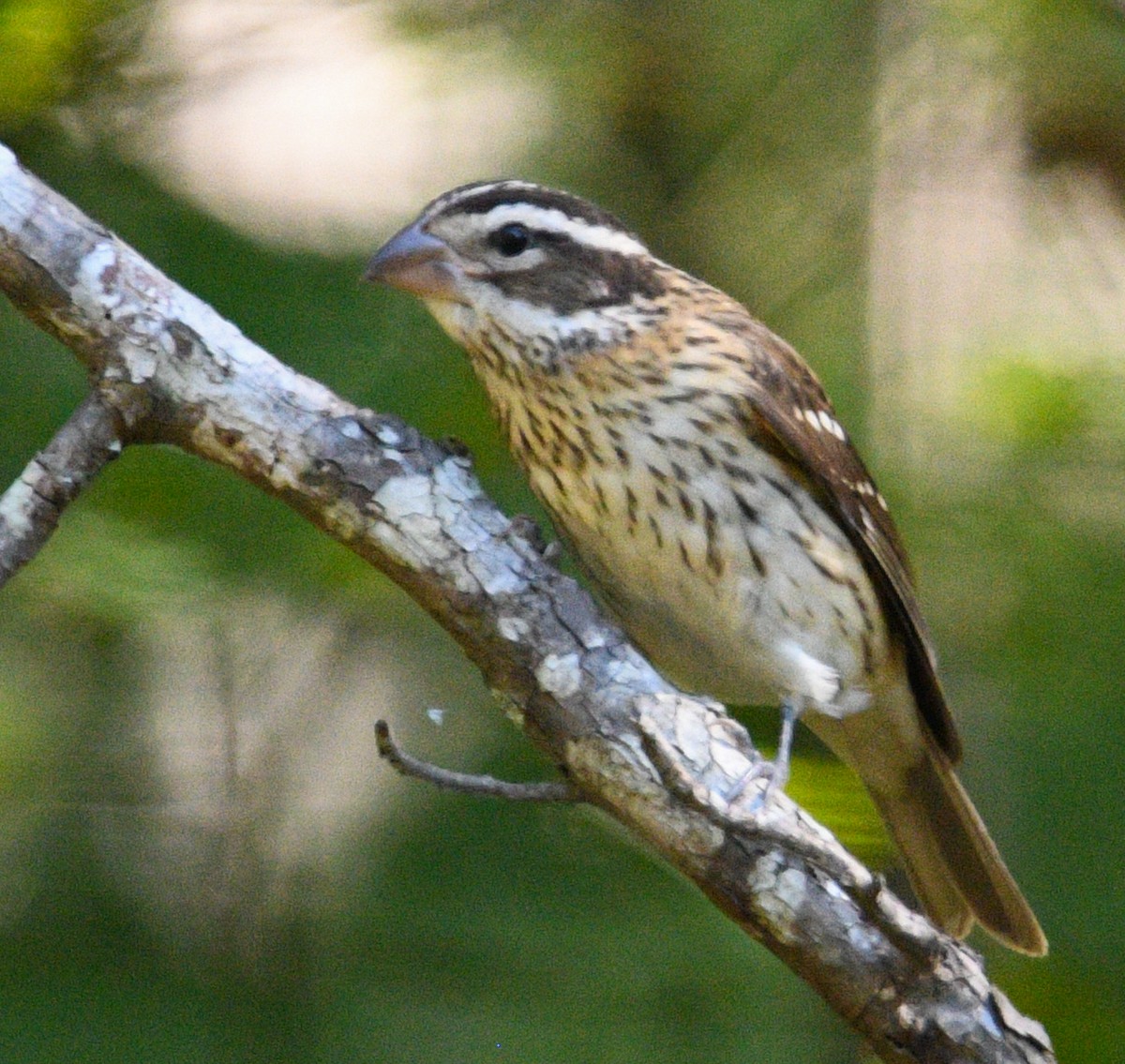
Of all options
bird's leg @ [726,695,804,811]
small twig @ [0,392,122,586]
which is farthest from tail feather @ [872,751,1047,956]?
small twig @ [0,392,122,586]

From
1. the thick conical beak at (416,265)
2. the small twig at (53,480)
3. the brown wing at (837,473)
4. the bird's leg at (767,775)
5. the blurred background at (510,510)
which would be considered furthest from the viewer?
the blurred background at (510,510)

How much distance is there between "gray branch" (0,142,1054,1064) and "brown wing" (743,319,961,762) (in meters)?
0.49

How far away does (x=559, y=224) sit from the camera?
2.22 metres

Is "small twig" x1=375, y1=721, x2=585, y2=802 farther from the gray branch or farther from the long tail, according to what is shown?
the long tail

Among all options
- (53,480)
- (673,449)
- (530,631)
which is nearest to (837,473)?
(673,449)

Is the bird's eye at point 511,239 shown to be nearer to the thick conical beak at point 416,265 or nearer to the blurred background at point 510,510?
the thick conical beak at point 416,265

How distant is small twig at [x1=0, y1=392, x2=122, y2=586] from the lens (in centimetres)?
172

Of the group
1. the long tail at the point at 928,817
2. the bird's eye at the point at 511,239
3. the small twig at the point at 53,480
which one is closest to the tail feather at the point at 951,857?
the long tail at the point at 928,817

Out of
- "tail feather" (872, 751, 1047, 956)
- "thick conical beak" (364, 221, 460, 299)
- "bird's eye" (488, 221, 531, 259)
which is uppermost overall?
"bird's eye" (488, 221, 531, 259)

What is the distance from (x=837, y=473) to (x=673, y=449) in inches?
8.8

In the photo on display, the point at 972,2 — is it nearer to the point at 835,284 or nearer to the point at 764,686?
the point at 835,284

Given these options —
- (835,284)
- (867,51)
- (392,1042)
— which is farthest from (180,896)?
(867,51)

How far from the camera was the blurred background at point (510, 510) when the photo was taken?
94.1 inches

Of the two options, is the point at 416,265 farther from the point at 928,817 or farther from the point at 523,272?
the point at 928,817
